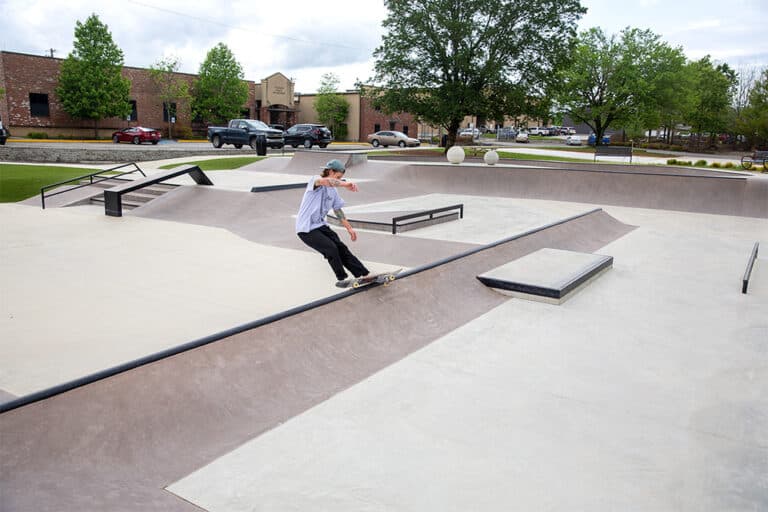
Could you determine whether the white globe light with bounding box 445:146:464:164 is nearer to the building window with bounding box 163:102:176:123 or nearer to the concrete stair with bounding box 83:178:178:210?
the concrete stair with bounding box 83:178:178:210

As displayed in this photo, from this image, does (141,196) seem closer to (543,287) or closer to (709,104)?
(543,287)

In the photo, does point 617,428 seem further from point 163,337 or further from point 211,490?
point 163,337

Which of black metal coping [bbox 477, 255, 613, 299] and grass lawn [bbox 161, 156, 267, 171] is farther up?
grass lawn [bbox 161, 156, 267, 171]

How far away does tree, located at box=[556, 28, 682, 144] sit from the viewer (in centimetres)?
4784

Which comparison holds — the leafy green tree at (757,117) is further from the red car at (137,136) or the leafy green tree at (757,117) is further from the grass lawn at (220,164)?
the red car at (137,136)

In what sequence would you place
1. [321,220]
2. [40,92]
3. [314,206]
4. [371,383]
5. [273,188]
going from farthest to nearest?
[40,92] → [273,188] → [321,220] → [314,206] → [371,383]

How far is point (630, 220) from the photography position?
44.9 feet

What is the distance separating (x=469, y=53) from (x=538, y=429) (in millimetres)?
26713

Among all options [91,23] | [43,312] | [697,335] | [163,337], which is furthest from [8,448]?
[91,23]

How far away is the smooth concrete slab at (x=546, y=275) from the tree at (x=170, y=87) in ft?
152

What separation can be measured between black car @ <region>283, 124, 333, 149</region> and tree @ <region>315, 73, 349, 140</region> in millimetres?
20332

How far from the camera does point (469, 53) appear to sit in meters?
27.9

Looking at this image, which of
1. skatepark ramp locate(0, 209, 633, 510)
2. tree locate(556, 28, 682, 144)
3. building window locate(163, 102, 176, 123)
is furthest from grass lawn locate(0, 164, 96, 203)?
tree locate(556, 28, 682, 144)

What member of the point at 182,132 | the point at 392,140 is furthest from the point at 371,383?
the point at 182,132
